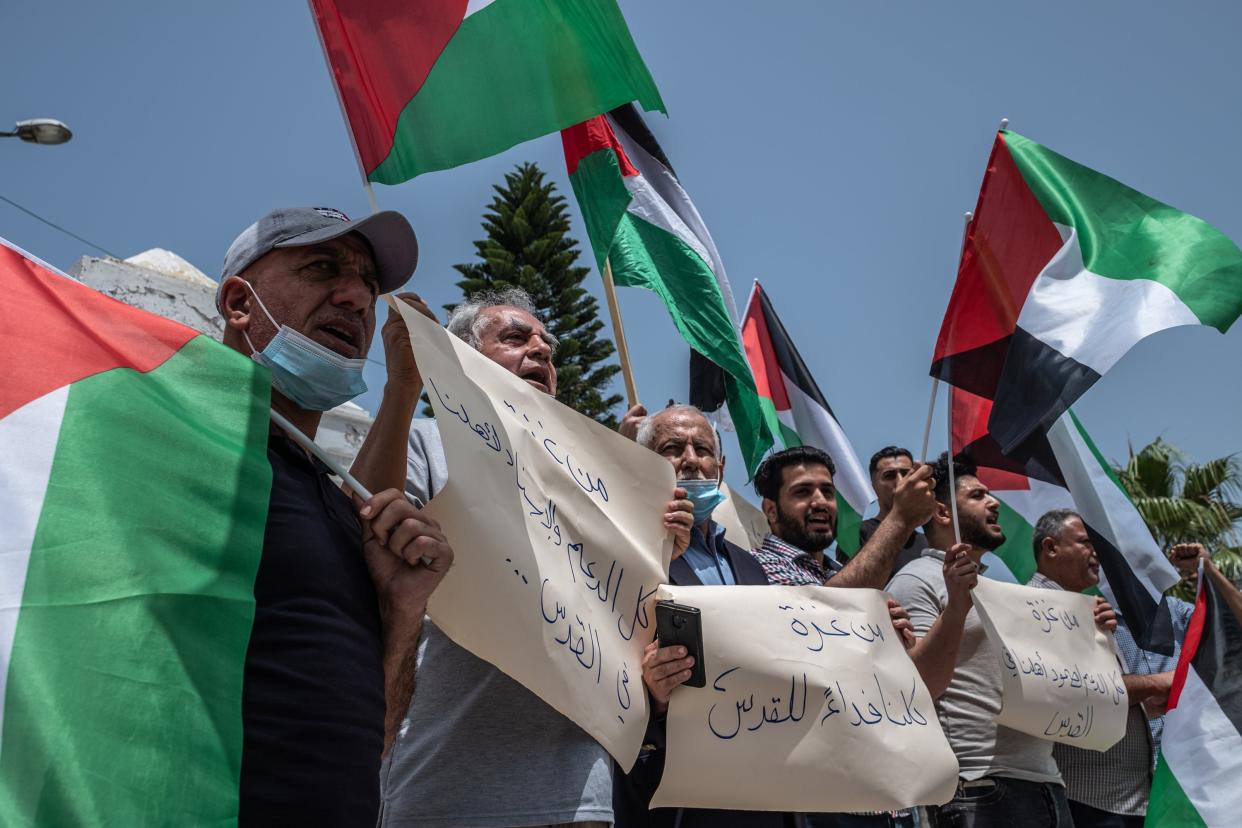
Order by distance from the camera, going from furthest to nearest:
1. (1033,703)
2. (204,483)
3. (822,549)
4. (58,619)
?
(822,549)
(1033,703)
(204,483)
(58,619)

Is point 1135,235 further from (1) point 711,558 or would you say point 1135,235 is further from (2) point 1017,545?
(1) point 711,558

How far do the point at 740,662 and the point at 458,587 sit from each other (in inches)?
33.0

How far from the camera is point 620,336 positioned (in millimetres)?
3486

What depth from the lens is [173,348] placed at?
70.1 inches

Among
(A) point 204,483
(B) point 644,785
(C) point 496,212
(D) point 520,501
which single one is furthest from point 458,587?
(C) point 496,212

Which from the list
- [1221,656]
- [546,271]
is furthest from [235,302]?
[546,271]

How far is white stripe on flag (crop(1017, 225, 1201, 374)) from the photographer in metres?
4.04

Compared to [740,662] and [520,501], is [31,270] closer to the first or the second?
[520,501]

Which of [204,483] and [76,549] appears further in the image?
[204,483]

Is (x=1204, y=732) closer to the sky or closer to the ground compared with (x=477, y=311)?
closer to the ground

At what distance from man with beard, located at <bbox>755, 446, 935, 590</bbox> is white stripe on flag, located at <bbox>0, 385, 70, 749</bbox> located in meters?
2.51

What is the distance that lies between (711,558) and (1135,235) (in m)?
2.46

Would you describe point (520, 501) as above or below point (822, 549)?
above

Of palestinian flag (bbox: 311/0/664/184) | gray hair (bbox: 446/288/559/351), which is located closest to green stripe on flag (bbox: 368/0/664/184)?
palestinian flag (bbox: 311/0/664/184)
